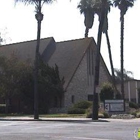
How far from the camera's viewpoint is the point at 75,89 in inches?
2184

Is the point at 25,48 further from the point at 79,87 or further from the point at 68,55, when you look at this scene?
the point at 79,87

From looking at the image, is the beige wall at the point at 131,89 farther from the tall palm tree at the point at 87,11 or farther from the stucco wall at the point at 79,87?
the stucco wall at the point at 79,87

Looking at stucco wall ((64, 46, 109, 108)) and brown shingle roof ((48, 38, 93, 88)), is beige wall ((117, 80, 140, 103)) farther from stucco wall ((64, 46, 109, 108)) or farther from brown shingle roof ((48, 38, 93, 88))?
brown shingle roof ((48, 38, 93, 88))

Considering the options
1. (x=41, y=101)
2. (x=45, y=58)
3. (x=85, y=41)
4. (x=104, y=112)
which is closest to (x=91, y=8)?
(x=85, y=41)

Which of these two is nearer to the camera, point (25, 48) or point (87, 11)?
point (87, 11)

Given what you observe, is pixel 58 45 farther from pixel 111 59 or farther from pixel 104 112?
pixel 104 112

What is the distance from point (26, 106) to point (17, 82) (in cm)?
455

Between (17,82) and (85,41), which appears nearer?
(17,82)

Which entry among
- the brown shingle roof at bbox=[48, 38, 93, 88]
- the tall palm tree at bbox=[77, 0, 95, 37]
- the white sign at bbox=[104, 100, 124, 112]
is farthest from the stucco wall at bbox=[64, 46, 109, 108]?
the white sign at bbox=[104, 100, 124, 112]

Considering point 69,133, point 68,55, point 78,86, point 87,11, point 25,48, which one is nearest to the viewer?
point 69,133

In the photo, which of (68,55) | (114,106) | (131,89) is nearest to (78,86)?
(68,55)

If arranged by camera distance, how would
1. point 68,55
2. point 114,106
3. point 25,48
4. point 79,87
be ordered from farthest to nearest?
point 25,48 → point 68,55 → point 79,87 → point 114,106

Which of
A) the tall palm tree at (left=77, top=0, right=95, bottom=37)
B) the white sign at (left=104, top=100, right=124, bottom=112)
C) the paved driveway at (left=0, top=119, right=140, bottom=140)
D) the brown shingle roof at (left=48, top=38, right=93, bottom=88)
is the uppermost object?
the tall palm tree at (left=77, top=0, right=95, bottom=37)

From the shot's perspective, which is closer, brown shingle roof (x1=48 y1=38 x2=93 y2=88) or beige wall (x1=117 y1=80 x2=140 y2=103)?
brown shingle roof (x1=48 y1=38 x2=93 y2=88)
